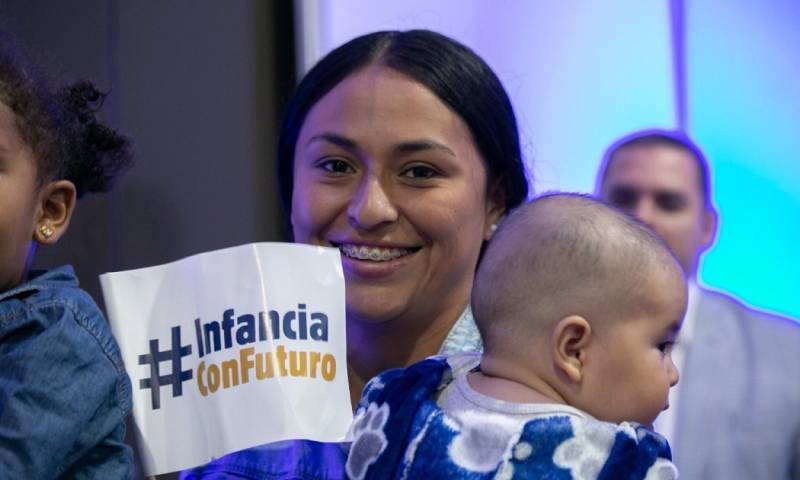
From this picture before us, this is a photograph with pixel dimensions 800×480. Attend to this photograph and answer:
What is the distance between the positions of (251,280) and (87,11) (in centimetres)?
159

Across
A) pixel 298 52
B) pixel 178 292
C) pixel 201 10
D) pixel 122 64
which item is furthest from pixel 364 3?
pixel 178 292

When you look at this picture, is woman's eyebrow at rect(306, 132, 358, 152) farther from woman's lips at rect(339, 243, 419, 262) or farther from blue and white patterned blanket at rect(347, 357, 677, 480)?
blue and white patterned blanket at rect(347, 357, 677, 480)

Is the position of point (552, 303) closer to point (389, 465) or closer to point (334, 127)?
point (389, 465)

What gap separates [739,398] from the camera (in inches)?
122

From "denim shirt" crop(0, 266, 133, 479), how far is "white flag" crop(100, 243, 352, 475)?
0.13 ft

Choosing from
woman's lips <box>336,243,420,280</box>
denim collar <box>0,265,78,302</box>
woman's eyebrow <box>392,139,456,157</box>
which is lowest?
woman's lips <box>336,243,420,280</box>

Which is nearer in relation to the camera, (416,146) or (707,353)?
(416,146)

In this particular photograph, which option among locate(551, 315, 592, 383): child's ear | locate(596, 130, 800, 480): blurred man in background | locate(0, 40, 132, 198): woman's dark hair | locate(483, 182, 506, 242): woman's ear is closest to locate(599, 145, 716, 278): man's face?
locate(596, 130, 800, 480): blurred man in background

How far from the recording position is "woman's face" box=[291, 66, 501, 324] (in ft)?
6.82

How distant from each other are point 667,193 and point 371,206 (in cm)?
143

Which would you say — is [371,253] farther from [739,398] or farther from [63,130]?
[739,398]

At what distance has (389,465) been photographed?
1.56m

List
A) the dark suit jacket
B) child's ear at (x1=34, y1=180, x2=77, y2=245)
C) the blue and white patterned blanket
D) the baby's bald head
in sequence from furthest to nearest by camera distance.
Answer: the dark suit jacket
child's ear at (x1=34, y1=180, x2=77, y2=245)
the baby's bald head
the blue and white patterned blanket

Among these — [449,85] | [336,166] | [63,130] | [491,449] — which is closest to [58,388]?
[63,130]
